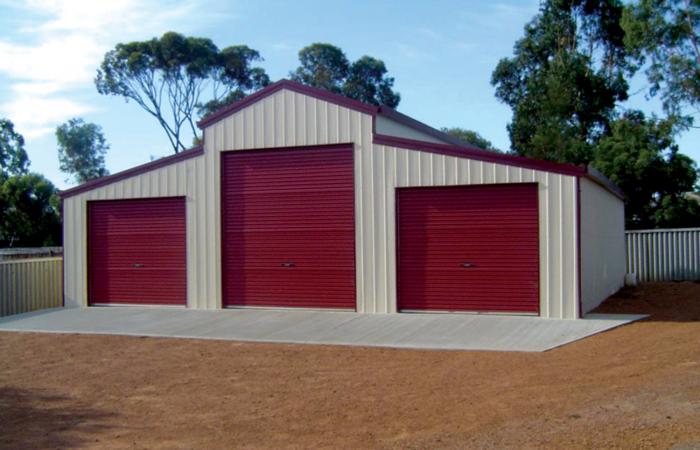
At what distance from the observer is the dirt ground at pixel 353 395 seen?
712 cm

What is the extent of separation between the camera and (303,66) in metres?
54.1

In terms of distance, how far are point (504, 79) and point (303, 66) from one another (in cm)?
1563

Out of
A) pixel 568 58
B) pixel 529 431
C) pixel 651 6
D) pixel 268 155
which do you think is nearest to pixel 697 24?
pixel 651 6

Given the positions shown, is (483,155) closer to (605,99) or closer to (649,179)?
(649,179)

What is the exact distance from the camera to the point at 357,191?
16.5 meters

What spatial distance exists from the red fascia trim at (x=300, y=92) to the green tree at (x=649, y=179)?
57.2ft

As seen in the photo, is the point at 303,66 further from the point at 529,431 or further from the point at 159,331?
the point at 529,431

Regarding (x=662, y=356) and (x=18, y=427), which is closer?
(x=18, y=427)

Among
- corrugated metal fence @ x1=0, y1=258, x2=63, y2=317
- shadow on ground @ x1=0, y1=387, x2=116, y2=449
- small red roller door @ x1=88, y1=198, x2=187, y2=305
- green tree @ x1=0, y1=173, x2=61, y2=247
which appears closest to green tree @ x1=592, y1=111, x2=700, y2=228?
small red roller door @ x1=88, y1=198, x2=187, y2=305

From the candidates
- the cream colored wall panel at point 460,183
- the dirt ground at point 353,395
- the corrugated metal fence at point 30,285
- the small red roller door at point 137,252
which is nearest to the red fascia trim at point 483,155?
the cream colored wall panel at point 460,183

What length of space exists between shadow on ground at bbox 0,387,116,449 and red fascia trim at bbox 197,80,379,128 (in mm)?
9166

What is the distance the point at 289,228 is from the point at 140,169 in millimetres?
4418

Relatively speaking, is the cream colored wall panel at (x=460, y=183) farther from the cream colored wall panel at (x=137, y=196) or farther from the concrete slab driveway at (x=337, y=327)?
the cream colored wall panel at (x=137, y=196)

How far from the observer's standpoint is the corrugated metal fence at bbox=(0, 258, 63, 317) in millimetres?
18547
